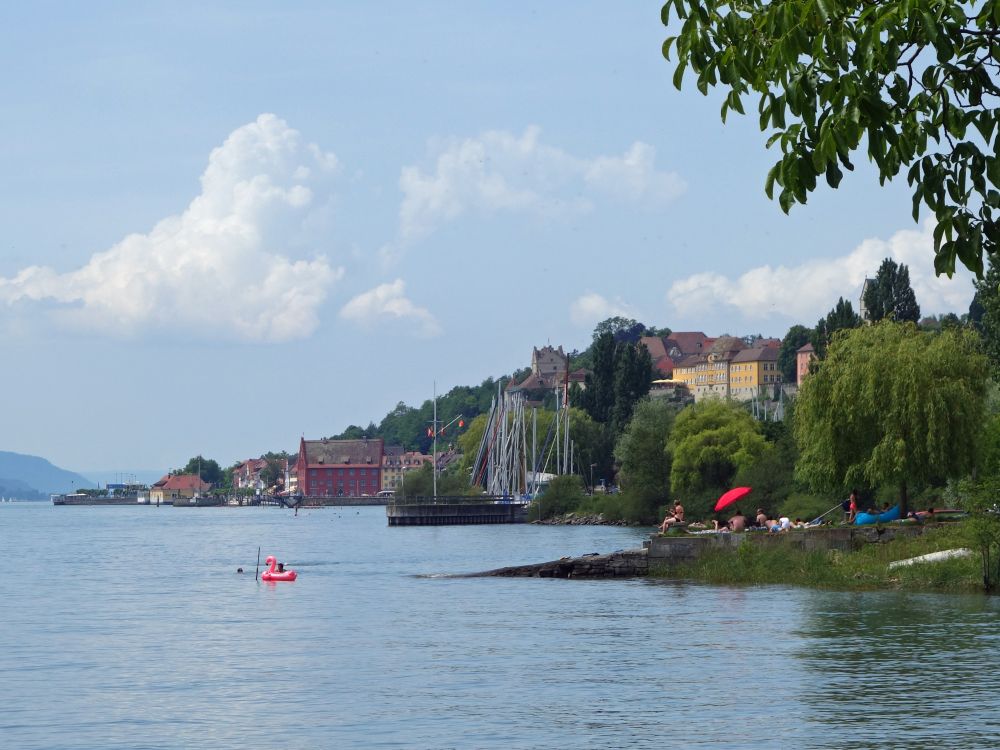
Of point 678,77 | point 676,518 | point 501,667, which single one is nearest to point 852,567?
point 676,518

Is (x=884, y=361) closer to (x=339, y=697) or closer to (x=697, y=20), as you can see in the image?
(x=339, y=697)

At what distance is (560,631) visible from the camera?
41.1 meters

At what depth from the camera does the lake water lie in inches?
1019

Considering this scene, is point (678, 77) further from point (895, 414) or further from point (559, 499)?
point (559, 499)

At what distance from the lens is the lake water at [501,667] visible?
84.9ft

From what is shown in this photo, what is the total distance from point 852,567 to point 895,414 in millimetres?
8311

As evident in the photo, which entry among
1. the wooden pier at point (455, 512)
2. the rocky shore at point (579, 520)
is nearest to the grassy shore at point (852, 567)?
the rocky shore at point (579, 520)

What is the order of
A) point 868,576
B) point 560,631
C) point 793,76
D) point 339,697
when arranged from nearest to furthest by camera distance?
point 793,76 < point 339,697 < point 560,631 < point 868,576

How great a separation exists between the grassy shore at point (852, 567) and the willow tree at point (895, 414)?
5.62 metres

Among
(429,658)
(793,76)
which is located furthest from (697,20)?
(429,658)

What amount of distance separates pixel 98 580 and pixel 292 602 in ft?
68.1

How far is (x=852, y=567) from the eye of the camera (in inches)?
2010

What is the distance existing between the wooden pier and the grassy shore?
10003 centimetres

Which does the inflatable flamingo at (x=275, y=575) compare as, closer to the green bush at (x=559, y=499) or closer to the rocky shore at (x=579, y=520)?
the rocky shore at (x=579, y=520)
